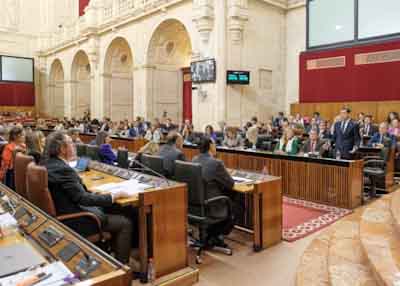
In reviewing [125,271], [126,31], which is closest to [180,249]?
[125,271]

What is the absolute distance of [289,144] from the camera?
6020 millimetres

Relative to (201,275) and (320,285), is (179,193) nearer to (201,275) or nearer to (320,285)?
(201,275)

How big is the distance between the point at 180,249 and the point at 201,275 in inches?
11.9

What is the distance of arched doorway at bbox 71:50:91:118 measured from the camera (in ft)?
60.7

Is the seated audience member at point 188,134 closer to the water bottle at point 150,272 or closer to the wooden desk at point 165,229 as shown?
the wooden desk at point 165,229

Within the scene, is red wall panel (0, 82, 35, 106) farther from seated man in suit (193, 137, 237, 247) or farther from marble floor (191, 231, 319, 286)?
marble floor (191, 231, 319, 286)

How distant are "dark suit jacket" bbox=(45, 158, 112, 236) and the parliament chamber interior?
0.01 metres

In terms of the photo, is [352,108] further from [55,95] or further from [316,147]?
[55,95]

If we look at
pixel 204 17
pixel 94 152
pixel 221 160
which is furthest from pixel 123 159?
pixel 204 17

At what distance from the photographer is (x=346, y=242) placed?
3.10 meters

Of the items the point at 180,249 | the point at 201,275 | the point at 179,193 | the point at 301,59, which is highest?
the point at 301,59

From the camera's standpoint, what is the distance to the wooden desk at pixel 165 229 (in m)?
2.80

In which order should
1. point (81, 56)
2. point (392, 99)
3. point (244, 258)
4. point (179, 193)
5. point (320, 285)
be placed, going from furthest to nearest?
point (81, 56), point (392, 99), point (244, 258), point (179, 193), point (320, 285)

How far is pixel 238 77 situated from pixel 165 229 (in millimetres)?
7526
